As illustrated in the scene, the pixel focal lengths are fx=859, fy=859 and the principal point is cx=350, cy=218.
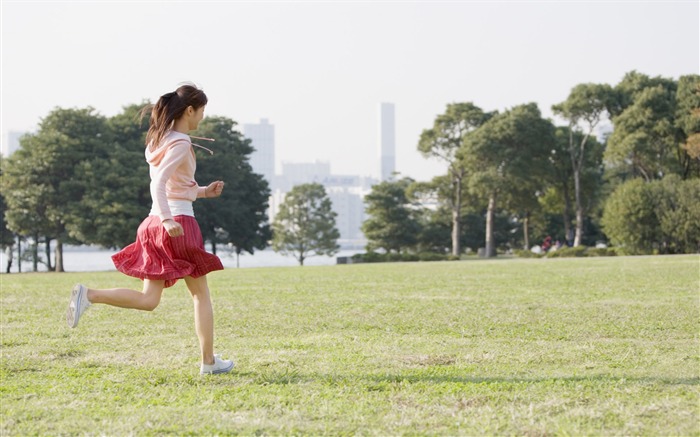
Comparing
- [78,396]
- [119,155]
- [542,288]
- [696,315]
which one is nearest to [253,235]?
[119,155]

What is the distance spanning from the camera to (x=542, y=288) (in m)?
14.9

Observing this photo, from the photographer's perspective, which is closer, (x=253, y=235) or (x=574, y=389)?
(x=574, y=389)

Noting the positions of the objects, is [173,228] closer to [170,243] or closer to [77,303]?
[170,243]

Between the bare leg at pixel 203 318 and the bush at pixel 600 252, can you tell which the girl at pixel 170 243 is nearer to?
the bare leg at pixel 203 318

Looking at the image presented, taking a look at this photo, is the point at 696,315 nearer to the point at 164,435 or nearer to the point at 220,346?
the point at 220,346

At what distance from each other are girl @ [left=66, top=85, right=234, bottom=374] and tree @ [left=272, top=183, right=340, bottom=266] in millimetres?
59883

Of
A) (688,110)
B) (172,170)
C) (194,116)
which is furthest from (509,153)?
(172,170)

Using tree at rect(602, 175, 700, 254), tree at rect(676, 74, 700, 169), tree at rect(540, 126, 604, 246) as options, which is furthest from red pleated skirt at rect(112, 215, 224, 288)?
tree at rect(540, 126, 604, 246)

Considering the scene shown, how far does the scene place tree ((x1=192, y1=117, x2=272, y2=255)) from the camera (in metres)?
50.8

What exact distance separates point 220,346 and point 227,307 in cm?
419

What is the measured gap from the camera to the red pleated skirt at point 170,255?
5516 mm

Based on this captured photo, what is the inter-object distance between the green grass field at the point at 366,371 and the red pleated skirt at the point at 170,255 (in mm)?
666

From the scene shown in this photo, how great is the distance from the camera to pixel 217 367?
5.62 metres

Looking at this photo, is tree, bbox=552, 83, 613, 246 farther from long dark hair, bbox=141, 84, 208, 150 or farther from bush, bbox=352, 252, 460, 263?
long dark hair, bbox=141, 84, 208, 150
